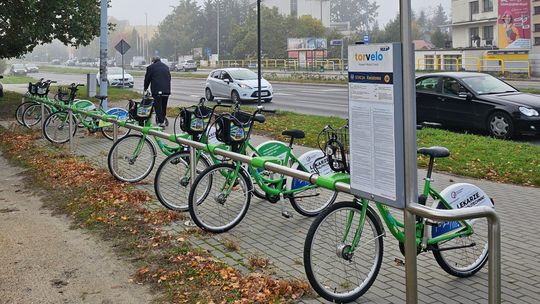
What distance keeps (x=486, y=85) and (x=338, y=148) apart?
1017 cm

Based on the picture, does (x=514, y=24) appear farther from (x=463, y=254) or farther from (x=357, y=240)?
(x=357, y=240)

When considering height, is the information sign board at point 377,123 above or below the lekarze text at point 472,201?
above

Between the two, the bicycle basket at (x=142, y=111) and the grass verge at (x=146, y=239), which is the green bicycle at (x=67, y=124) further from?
the bicycle basket at (x=142, y=111)

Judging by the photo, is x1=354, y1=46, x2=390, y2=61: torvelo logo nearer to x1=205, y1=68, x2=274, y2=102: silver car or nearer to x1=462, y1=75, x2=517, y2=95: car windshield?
x1=462, y1=75, x2=517, y2=95: car windshield

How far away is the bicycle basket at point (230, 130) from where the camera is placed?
6.63m

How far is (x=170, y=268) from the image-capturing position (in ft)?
16.8

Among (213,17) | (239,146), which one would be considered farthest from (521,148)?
(213,17)

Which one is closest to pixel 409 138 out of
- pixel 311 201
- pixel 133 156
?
pixel 311 201

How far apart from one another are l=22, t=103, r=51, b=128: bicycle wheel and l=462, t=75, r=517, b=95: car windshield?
10125 mm

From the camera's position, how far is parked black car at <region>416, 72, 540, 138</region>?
13.0 meters

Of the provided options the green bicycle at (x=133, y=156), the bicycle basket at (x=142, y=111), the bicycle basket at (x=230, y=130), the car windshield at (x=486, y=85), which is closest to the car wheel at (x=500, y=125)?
the car windshield at (x=486, y=85)

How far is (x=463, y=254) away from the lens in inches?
197

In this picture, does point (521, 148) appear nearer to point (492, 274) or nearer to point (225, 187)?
point (225, 187)

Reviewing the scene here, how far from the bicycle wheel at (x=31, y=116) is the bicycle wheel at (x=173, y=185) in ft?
31.0
